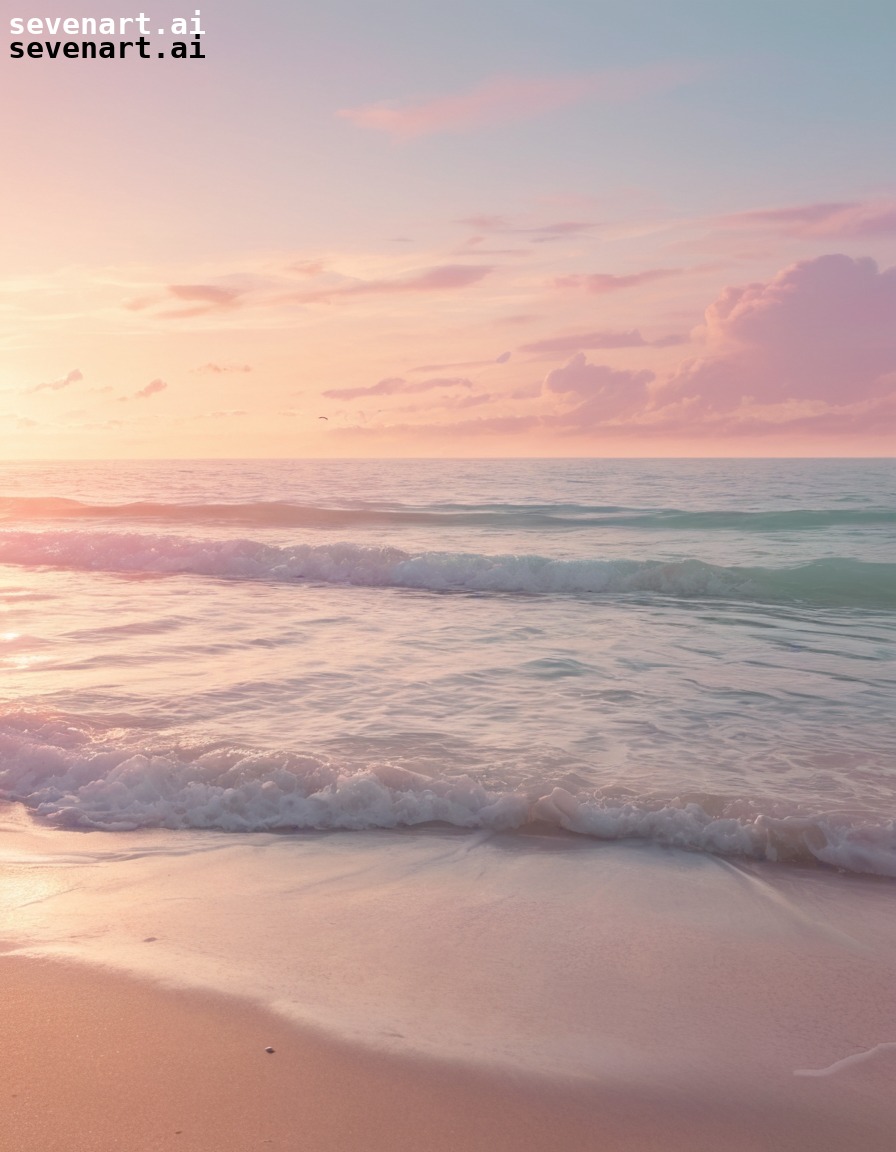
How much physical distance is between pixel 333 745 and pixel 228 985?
3.06 metres

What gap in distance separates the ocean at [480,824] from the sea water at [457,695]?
4cm

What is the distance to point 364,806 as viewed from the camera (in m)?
5.73

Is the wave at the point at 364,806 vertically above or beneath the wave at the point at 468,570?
above

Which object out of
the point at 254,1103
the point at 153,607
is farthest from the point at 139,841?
the point at 153,607

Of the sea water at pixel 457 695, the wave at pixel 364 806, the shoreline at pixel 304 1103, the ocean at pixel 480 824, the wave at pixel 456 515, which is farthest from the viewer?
the wave at pixel 456 515

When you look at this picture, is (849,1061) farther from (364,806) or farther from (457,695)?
(457,695)

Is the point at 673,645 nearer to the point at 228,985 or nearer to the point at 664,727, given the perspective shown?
the point at 664,727

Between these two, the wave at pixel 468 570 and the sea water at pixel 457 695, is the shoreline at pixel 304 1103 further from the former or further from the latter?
the wave at pixel 468 570

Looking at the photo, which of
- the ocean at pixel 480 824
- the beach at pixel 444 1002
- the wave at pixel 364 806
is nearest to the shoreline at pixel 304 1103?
the beach at pixel 444 1002

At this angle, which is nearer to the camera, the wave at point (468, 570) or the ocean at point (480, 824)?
the ocean at point (480, 824)

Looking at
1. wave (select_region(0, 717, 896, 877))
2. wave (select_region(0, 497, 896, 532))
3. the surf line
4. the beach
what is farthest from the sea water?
wave (select_region(0, 497, 896, 532))

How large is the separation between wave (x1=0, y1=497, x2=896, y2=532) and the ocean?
18.2m

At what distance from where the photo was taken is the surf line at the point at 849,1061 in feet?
10.6

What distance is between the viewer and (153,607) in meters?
13.6
